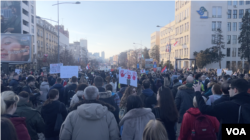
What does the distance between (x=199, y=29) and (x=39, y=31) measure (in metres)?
42.4

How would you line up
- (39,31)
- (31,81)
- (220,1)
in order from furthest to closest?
(39,31)
(220,1)
(31,81)

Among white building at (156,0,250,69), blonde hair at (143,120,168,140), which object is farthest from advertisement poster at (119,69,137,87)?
white building at (156,0,250,69)

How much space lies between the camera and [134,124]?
3510 mm

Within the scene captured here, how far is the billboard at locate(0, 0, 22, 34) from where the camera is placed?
4028 cm

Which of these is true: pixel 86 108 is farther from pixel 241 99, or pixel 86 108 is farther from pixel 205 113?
pixel 241 99

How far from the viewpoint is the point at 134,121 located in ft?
11.6

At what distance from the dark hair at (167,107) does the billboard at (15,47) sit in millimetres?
23677

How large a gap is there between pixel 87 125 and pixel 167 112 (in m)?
1.49

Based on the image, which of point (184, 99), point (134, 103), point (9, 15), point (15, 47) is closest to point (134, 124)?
point (134, 103)

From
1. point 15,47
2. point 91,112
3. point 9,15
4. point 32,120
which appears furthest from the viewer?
point 9,15

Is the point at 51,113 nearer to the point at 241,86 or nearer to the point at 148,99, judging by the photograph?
the point at 148,99

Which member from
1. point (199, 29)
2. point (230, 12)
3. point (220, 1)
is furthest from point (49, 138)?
point (230, 12)

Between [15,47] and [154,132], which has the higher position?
[15,47]

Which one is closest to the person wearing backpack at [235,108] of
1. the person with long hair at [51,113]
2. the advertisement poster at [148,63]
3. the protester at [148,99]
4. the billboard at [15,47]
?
the protester at [148,99]
